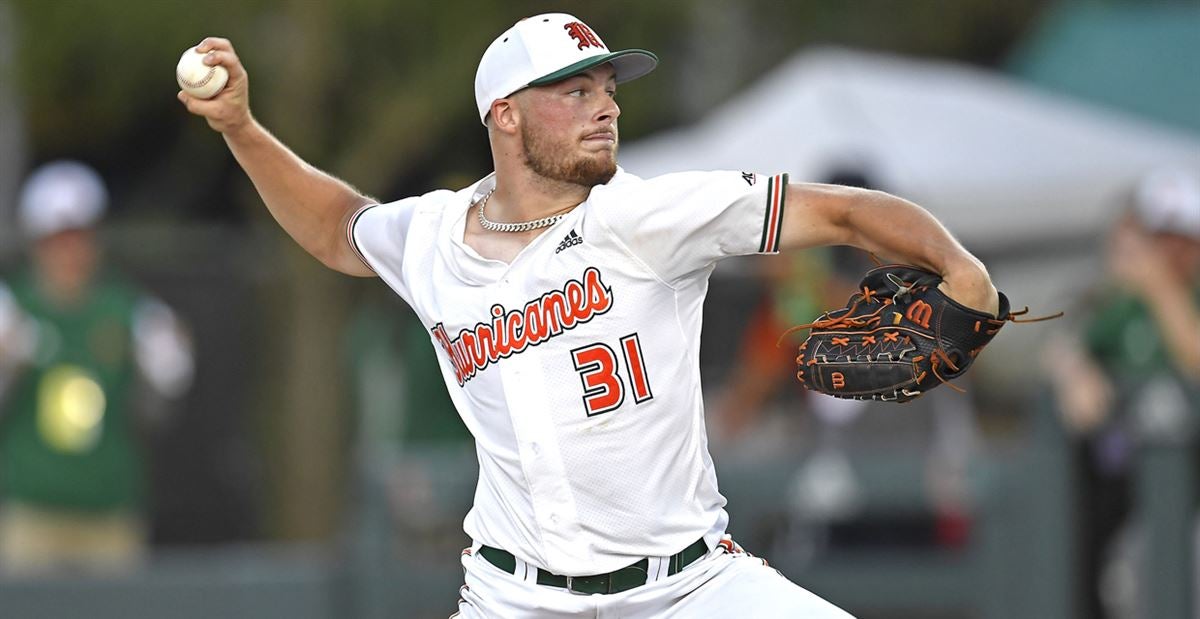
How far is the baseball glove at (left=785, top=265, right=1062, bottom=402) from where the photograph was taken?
438 centimetres

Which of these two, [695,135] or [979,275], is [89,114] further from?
[979,275]

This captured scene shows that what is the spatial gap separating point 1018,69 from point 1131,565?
8.06 m

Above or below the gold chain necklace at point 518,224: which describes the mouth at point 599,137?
above

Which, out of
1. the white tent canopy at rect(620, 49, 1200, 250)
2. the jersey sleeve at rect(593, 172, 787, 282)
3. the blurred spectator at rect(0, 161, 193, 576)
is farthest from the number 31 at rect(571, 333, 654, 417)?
the white tent canopy at rect(620, 49, 1200, 250)

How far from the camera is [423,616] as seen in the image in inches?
368

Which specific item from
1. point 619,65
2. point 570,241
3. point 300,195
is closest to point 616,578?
point 570,241

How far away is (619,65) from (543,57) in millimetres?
248

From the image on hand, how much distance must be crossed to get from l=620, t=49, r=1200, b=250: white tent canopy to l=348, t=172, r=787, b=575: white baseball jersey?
618cm

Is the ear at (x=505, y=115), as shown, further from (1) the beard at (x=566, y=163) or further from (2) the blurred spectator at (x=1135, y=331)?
(2) the blurred spectator at (x=1135, y=331)

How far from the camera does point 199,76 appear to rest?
511 centimetres

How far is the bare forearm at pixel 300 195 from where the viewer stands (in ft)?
17.8

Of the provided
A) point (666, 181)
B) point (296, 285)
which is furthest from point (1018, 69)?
point (666, 181)

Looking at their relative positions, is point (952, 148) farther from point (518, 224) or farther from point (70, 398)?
point (518, 224)

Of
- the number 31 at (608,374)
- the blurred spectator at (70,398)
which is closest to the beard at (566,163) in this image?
the number 31 at (608,374)
